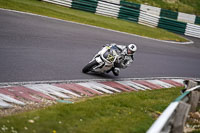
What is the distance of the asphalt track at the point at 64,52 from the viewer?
10008 millimetres

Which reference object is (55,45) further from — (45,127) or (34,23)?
(45,127)

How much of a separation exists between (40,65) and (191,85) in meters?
4.11

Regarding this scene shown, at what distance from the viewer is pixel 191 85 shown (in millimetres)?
8719

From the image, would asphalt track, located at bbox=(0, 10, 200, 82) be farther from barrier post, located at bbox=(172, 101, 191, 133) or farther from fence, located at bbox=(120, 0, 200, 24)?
fence, located at bbox=(120, 0, 200, 24)

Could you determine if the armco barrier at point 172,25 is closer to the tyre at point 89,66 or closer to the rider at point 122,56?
the rider at point 122,56

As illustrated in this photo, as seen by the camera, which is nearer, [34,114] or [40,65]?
[34,114]

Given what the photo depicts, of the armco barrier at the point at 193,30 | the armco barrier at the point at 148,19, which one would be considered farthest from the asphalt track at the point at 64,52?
the armco barrier at the point at 148,19

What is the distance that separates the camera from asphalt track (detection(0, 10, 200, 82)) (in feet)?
32.8

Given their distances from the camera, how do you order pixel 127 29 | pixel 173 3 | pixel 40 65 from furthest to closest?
1. pixel 173 3
2. pixel 127 29
3. pixel 40 65

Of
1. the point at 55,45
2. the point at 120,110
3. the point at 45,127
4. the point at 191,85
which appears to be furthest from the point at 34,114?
the point at 55,45

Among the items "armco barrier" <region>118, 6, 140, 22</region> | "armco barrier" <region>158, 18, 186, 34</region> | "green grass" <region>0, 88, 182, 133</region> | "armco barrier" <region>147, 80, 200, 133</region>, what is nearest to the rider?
"green grass" <region>0, 88, 182, 133</region>

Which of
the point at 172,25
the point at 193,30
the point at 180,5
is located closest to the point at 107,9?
the point at 172,25

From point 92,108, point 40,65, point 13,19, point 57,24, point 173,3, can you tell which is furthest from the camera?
point 173,3

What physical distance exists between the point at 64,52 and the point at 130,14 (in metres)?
14.7
